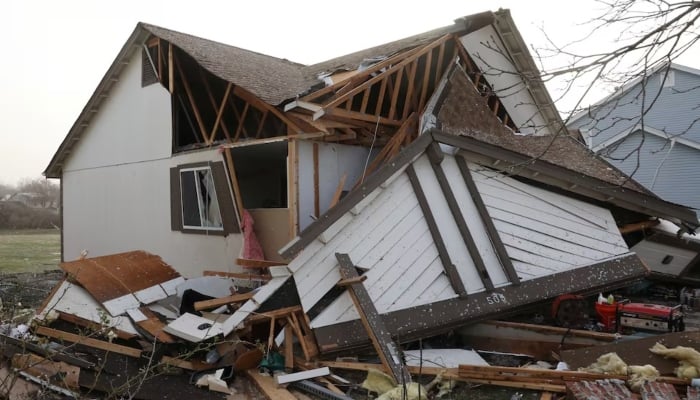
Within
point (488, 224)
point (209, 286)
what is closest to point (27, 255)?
point (209, 286)

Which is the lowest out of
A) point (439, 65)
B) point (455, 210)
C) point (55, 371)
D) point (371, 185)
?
point (55, 371)

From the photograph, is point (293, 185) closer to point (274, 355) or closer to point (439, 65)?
point (274, 355)

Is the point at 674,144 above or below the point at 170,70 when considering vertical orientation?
below

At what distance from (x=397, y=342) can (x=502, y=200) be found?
2.98 m

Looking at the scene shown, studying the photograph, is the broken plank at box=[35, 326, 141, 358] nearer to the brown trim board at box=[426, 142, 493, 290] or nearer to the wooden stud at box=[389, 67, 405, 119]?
the brown trim board at box=[426, 142, 493, 290]

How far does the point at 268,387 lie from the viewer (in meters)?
5.59

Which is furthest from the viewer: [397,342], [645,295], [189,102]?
[189,102]

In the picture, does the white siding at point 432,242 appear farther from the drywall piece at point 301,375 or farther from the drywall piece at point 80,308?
the drywall piece at point 80,308

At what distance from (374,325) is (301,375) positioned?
3.43 ft

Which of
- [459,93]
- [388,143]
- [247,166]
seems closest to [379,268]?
[388,143]

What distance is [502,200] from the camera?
771cm

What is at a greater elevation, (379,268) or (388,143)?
(388,143)

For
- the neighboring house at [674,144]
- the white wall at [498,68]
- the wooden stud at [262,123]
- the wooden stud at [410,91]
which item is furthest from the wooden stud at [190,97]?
the neighboring house at [674,144]

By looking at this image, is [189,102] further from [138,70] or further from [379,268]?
[379,268]
